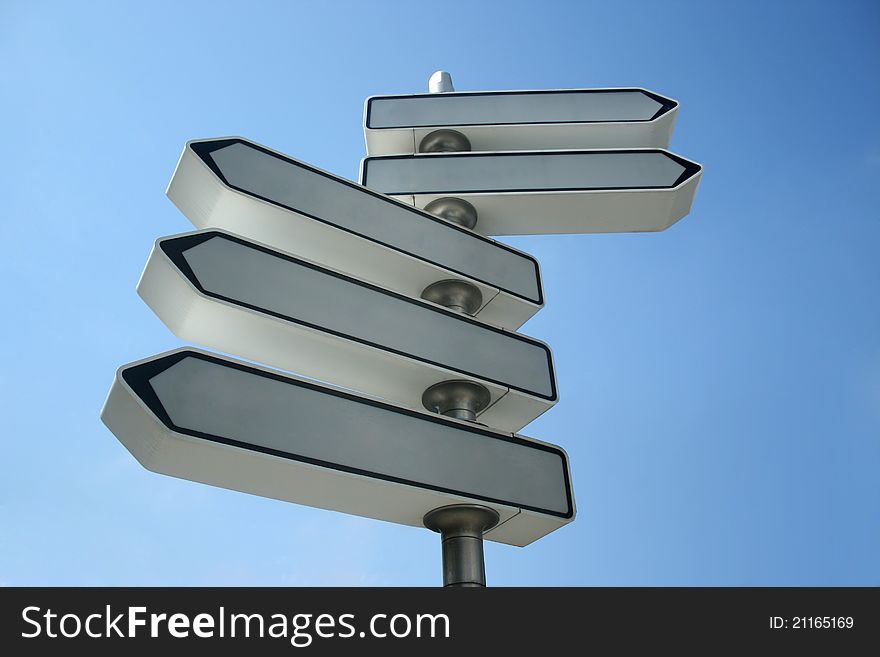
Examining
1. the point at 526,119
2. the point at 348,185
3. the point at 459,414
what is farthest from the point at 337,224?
the point at 526,119

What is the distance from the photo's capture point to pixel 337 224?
198 centimetres

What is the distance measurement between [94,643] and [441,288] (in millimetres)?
1233

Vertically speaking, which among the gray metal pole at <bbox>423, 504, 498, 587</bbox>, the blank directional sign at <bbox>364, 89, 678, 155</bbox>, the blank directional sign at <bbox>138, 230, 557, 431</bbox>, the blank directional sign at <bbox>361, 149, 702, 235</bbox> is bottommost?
the gray metal pole at <bbox>423, 504, 498, 587</bbox>

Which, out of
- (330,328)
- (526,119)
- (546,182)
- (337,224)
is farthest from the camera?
(526,119)

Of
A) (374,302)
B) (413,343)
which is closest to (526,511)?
(413,343)

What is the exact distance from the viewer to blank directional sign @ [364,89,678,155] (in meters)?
2.84

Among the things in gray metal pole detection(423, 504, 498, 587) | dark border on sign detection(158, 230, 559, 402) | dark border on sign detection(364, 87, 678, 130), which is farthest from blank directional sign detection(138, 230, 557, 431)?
dark border on sign detection(364, 87, 678, 130)

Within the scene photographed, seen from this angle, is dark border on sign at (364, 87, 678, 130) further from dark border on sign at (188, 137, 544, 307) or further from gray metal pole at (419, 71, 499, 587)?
dark border on sign at (188, 137, 544, 307)

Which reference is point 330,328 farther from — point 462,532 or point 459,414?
point 462,532

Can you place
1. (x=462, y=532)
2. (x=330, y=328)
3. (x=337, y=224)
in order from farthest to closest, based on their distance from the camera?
(x=337, y=224)
(x=330, y=328)
(x=462, y=532)

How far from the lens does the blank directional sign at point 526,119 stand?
284 centimetres

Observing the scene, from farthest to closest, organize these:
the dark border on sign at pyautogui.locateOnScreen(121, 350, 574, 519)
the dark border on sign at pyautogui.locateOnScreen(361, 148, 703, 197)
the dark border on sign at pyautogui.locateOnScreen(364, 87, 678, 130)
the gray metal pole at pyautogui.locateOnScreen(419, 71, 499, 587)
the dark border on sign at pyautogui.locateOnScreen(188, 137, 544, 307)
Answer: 1. the dark border on sign at pyautogui.locateOnScreen(364, 87, 678, 130)
2. the dark border on sign at pyautogui.locateOnScreen(361, 148, 703, 197)
3. the dark border on sign at pyautogui.locateOnScreen(188, 137, 544, 307)
4. the gray metal pole at pyautogui.locateOnScreen(419, 71, 499, 587)
5. the dark border on sign at pyautogui.locateOnScreen(121, 350, 574, 519)

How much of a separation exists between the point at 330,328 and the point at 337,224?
412 millimetres

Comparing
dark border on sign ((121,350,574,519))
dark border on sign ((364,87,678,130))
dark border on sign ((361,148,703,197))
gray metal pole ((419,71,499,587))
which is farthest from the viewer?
dark border on sign ((364,87,678,130))
